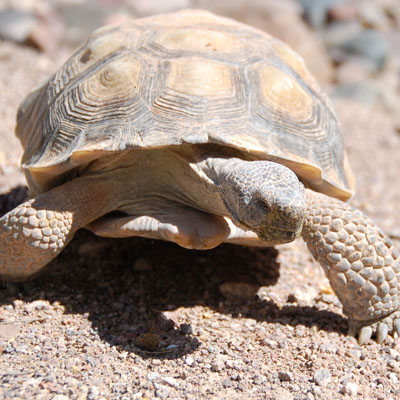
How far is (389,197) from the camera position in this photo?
538cm

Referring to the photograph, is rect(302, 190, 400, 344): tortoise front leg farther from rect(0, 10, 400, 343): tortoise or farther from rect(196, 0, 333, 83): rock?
rect(196, 0, 333, 83): rock

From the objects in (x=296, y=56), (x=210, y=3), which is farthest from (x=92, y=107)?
(x=210, y=3)

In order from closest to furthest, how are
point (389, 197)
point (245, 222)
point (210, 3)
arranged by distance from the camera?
point (245, 222)
point (389, 197)
point (210, 3)

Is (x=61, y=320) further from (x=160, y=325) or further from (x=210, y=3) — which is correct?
(x=210, y=3)

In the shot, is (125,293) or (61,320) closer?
(61,320)

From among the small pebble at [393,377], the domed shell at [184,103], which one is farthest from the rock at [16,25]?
the small pebble at [393,377]

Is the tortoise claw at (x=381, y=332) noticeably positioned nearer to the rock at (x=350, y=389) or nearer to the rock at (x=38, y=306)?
the rock at (x=350, y=389)

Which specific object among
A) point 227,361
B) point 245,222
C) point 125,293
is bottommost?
point 125,293

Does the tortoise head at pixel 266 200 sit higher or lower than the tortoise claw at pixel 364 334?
higher

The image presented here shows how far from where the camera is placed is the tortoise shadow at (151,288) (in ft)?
9.17

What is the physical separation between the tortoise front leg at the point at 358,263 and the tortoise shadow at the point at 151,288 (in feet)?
0.61

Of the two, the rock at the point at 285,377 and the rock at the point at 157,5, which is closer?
the rock at the point at 285,377

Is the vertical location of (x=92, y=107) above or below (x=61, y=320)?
above

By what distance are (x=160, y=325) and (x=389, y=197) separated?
3.31 meters
